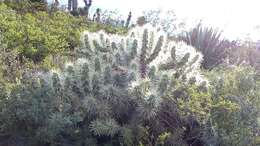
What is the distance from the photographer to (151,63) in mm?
4863

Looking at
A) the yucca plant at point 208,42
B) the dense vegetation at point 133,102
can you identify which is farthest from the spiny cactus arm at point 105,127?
the yucca plant at point 208,42

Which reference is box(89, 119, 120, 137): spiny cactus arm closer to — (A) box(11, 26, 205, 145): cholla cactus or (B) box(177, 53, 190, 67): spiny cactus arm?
(A) box(11, 26, 205, 145): cholla cactus

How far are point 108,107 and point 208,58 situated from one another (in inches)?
193

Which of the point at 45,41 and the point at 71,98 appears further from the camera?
the point at 45,41

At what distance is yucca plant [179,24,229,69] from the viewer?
910cm

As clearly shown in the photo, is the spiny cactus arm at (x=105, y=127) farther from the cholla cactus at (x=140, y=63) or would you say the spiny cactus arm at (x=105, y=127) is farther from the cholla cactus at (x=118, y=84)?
the cholla cactus at (x=140, y=63)

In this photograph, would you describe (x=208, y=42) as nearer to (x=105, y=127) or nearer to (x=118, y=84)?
(x=118, y=84)

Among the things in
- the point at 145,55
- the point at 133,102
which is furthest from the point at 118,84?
the point at 145,55

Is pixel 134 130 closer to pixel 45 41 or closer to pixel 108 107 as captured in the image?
pixel 108 107

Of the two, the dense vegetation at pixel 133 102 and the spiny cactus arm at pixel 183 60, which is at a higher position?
the spiny cactus arm at pixel 183 60

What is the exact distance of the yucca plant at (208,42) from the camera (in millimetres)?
9095

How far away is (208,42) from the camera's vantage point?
9.52 meters

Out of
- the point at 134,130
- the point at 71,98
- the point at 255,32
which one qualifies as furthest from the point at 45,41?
the point at 255,32

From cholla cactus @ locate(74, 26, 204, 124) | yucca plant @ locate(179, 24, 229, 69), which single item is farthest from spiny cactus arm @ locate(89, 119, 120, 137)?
yucca plant @ locate(179, 24, 229, 69)
